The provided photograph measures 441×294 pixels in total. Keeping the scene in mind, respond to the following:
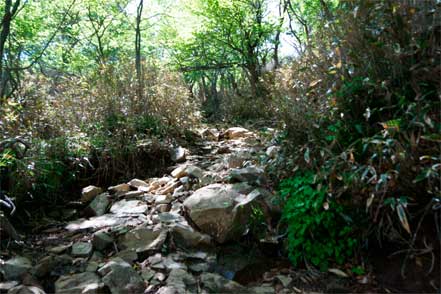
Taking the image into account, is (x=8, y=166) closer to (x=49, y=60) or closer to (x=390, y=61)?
(x=390, y=61)

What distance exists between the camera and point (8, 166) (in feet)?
10.6

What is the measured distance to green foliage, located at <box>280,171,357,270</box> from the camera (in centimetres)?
238

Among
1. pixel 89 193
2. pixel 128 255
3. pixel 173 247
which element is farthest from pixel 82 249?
pixel 89 193

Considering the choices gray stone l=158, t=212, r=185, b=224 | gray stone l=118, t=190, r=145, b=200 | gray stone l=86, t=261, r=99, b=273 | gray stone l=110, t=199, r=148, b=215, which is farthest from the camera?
gray stone l=118, t=190, r=145, b=200

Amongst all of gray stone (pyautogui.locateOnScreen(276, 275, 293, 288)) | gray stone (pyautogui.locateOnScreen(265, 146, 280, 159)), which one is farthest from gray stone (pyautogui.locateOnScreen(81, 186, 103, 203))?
gray stone (pyautogui.locateOnScreen(276, 275, 293, 288))

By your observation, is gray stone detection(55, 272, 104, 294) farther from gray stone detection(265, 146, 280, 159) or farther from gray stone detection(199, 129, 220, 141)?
gray stone detection(199, 129, 220, 141)

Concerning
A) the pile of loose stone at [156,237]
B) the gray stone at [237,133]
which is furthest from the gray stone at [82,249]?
the gray stone at [237,133]

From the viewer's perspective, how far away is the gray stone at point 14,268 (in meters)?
2.33

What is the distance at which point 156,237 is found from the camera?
283 cm

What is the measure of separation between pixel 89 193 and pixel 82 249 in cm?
109

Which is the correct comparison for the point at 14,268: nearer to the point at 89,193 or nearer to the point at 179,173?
the point at 89,193

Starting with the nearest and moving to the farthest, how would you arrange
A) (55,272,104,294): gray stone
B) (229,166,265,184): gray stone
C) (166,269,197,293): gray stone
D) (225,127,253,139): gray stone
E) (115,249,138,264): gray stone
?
(55,272,104,294): gray stone < (166,269,197,293): gray stone < (115,249,138,264): gray stone < (229,166,265,184): gray stone < (225,127,253,139): gray stone

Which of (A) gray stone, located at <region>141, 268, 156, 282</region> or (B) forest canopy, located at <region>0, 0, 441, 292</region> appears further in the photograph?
(A) gray stone, located at <region>141, 268, 156, 282</region>

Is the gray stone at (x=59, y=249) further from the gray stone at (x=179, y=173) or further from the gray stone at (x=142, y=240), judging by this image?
the gray stone at (x=179, y=173)
